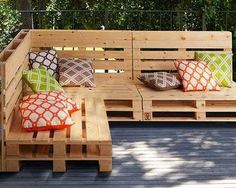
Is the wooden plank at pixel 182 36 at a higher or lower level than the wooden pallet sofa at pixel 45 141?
higher

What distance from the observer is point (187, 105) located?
18.8 ft

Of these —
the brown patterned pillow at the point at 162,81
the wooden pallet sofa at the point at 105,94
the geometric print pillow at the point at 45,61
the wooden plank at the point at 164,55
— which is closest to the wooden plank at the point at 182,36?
the wooden pallet sofa at the point at 105,94

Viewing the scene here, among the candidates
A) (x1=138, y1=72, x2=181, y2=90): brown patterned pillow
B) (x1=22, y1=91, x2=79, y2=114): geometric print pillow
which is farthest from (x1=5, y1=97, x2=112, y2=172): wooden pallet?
(x1=138, y1=72, x2=181, y2=90): brown patterned pillow

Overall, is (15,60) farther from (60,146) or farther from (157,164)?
(157,164)

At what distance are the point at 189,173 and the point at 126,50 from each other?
2.62 metres

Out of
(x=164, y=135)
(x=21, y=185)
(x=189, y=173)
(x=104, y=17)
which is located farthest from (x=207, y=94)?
(x=104, y=17)

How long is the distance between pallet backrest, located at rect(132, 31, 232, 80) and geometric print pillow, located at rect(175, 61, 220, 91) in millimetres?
476

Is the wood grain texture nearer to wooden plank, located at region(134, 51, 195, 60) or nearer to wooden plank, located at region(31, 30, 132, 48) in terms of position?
wooden plank, located at region(134, 51, 195, 60)

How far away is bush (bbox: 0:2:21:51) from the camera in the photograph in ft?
23.9

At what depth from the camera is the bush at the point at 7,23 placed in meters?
7.29

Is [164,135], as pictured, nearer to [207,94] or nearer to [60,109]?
[207,94]

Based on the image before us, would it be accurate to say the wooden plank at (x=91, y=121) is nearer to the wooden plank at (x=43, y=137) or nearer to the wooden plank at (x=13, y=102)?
the wooden plank at (x=43, y=137)

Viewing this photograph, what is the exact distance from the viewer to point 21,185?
13.0 ft

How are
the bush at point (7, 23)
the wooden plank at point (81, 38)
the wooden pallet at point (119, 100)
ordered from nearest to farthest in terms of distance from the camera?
the wooden pallet at point (119, 100)
the wooden plank at point (81, 38)
the bush at point (7, 23)
